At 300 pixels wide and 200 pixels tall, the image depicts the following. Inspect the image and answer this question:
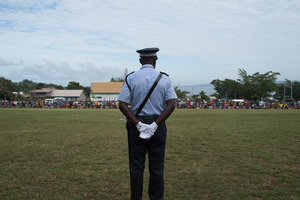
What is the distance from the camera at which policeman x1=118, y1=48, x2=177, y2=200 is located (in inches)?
123

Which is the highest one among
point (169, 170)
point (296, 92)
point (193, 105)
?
point (296, 92)

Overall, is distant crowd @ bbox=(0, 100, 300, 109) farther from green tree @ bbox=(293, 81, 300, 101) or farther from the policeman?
green tree @ bbox=(293, 81, 300, 101)

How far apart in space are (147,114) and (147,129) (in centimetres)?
21

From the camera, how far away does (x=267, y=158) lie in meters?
6.34

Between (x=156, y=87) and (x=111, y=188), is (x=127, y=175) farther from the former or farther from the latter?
(x=156, y=87)

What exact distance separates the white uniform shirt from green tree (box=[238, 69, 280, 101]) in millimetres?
65945

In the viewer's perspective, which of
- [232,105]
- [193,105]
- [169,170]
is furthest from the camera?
[232,105]

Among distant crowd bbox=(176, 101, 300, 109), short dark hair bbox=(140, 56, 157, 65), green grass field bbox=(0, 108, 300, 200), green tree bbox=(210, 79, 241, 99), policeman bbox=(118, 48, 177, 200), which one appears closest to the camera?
policeman bbox=(118, 48, 177, 200)

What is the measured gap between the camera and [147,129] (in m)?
3.01

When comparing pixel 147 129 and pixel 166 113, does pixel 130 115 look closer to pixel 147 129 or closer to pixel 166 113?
pixel 147 129

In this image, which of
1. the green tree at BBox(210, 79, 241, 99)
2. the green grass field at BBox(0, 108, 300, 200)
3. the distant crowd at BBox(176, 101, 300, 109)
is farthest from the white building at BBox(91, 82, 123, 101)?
the green grass field at BBox(0, 108, 300, 200)

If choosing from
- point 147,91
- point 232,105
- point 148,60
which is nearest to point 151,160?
point 147,91

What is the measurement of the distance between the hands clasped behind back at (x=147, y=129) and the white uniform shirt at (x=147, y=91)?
0.57 feet

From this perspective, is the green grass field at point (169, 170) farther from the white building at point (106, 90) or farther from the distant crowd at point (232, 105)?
the white building at point (106, 90)
